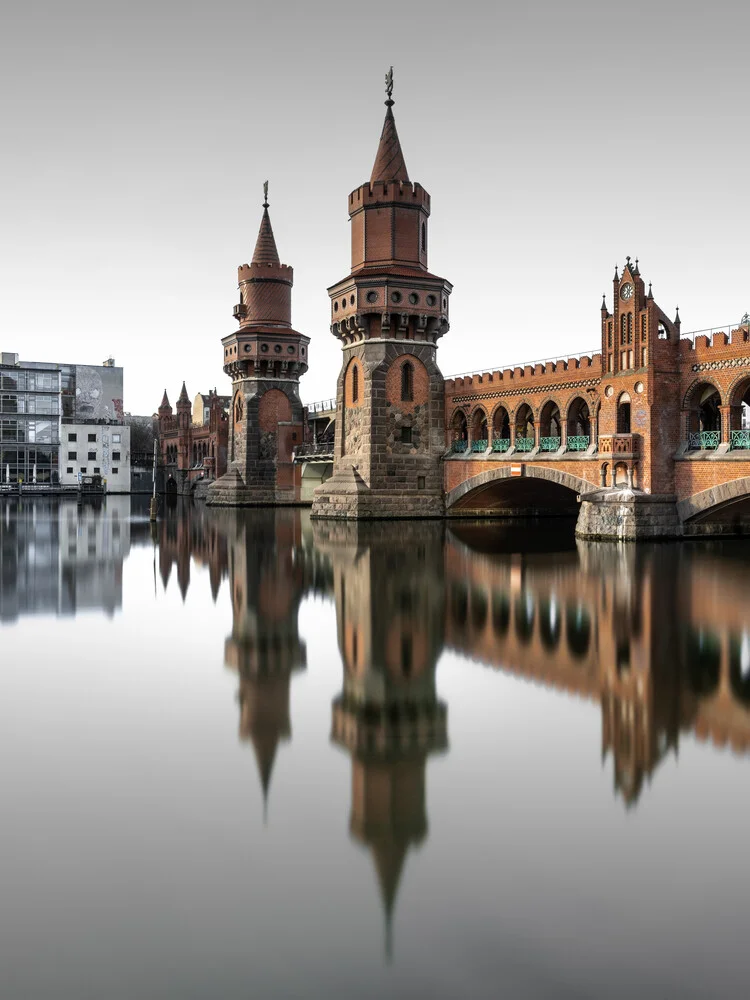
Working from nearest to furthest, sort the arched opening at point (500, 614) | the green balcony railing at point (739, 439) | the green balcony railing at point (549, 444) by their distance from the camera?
1. the arched opening at point (500, 614)
2. the green balcony railing at point (739, 439)
3. the green balcony railing at point (549, 444)

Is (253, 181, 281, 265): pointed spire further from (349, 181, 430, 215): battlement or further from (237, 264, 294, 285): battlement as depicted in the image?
(349, 181, 430, 215): battlement

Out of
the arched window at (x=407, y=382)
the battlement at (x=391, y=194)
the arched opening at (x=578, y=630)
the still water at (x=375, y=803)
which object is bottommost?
the still water at (x=375, y=803)

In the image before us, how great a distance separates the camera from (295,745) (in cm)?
751

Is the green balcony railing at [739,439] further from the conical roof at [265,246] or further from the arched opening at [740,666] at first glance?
the conical roof at [265,246]

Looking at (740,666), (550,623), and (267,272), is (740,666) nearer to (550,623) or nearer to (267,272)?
(550,623)

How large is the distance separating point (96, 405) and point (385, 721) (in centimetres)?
10517

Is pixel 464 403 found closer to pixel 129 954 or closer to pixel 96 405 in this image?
pixel 129 954

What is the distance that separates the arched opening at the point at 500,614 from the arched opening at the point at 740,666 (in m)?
3.22

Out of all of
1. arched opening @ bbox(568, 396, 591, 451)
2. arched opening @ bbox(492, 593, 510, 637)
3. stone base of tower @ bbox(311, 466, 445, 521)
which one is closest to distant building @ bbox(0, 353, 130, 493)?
stone base of tower @ bbox(311, 466, 445, 521)

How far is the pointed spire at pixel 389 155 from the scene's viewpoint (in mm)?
40875

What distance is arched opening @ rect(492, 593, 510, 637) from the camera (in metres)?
13.0

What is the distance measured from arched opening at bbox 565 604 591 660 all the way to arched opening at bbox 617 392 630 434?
17830mm

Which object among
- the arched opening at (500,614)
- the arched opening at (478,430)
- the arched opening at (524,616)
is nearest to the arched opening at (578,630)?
the arched opening at (524,616)

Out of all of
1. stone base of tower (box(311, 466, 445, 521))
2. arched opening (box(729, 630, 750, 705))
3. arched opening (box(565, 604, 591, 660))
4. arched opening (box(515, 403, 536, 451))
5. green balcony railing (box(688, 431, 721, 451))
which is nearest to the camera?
arched opening (box(729, 630, 750, 705))
